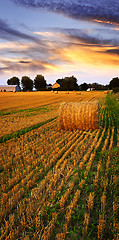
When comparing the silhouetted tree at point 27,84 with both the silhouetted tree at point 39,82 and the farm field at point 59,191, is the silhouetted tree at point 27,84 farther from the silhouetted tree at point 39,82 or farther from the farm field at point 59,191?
the farm field at point 59,191

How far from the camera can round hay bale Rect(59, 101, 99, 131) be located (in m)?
9.45

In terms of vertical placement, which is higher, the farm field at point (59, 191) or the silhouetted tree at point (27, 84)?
the silhouetted tree at point (27, 84)

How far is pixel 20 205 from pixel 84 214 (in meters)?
1.15

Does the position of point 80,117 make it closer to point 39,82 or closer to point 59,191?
point 59,191

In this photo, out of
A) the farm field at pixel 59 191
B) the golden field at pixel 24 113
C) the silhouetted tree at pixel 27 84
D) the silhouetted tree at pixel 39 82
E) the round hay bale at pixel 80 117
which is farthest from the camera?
the silhouetted tree at pixel 39 82

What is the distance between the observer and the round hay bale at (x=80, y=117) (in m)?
9.45

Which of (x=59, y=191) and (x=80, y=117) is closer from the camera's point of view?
(x=59, y=191)

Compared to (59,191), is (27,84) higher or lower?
higher

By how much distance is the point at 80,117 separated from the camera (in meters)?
9.47

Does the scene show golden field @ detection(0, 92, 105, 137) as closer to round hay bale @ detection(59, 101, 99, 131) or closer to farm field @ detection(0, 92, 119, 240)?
round hay bale @ detection(59, 101, 99, 131)

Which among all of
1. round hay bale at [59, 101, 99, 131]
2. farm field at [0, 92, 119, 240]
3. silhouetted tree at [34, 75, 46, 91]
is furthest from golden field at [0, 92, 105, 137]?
silhouetted tree at [34, 75, 46, 91]

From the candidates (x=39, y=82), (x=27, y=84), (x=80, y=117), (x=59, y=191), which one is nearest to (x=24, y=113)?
(x=80, y=117)

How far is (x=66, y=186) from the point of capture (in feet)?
14.3

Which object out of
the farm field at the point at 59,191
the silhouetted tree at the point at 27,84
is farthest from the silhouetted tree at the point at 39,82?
the farm field at the point at 59,191
